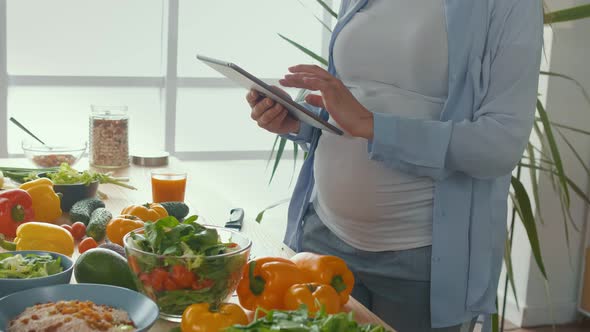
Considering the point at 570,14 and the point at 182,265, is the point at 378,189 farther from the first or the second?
the point at 570,14

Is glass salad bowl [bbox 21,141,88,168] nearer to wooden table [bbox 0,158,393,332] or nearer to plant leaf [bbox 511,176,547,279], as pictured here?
wooden table [bbox 0,158,393,332]

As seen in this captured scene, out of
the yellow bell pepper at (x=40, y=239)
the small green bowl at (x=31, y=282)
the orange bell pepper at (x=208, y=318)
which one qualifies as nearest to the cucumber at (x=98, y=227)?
the yellow bell pepper at (x=40, y=239)

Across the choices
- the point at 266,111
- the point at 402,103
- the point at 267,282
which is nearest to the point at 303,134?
the point at 266,111

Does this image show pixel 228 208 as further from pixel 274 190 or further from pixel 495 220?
pixel 274 190

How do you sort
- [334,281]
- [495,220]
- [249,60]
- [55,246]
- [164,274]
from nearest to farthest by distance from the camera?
[164,274]
[334,281]
[55,246]
[495,220]
[249,60]

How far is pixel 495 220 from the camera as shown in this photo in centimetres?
158

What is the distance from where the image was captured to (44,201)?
5.75ft

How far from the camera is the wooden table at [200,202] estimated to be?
1523 millimetres

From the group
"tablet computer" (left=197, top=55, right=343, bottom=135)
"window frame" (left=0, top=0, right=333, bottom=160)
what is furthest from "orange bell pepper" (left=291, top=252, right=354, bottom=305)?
"window frame" (left=0, top=0, right=333, bottom=160)

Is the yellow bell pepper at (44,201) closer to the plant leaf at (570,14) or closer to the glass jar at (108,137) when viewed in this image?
the glass jar at (108,137)

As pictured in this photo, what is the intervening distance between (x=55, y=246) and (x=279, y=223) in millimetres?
2876

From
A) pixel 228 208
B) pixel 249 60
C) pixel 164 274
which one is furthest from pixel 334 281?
pixel 249 60

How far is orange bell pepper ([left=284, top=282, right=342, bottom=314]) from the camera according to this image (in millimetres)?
1138

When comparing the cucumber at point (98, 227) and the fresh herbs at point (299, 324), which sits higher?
the fresh herbs at point (299, 324)
